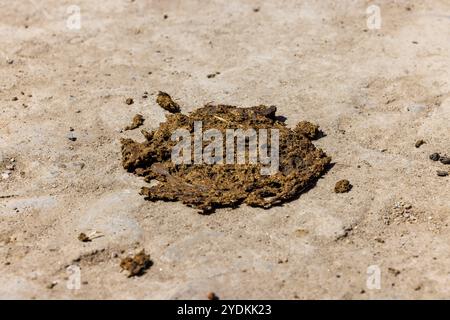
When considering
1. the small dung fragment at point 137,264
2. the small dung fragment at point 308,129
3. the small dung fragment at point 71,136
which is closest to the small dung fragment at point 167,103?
the small dung fragment at point 71,136

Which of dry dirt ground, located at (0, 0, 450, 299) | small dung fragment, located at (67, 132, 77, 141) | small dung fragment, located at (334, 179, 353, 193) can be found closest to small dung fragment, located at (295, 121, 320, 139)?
dry dirt ground, located at (0, 0, 450, 299)

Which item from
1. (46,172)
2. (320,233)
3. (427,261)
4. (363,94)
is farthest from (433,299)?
(46,172)

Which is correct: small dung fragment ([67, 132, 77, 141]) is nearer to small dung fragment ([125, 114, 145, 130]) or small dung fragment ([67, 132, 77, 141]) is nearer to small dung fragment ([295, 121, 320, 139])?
small dung fragment ([125, 114, 145, 130])

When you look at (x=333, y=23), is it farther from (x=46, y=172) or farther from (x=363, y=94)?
(x=46, y=172)

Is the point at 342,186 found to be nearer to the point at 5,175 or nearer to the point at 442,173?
the point at 442,173

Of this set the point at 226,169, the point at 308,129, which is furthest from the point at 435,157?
the point at 226,169

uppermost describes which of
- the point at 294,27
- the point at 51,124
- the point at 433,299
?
the point at 294,27
